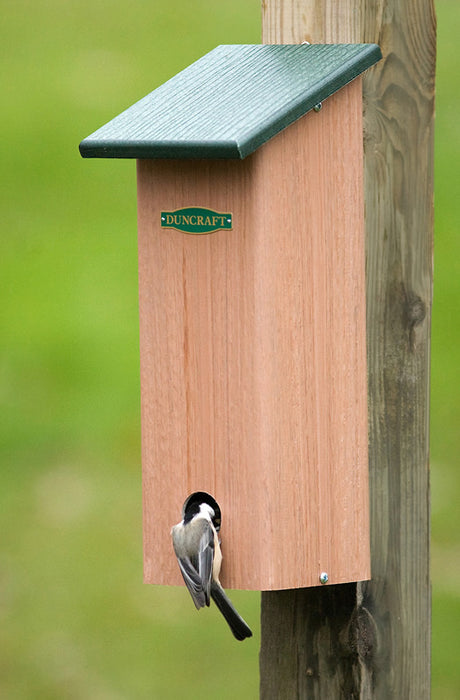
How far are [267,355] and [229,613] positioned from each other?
582mm

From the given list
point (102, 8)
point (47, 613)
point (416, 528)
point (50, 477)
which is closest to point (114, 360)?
point (50, 477)

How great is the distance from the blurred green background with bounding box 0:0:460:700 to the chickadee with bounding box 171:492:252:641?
280cm

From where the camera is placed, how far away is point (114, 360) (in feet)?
24.3

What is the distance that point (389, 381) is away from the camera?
10.1 ft

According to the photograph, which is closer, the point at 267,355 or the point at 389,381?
the point at 267,355

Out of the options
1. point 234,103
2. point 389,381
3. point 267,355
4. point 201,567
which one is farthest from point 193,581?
point 234,103

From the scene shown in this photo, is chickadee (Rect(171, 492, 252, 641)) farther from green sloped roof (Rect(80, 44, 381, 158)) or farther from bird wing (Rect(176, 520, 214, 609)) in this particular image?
green sloped roof (Rect(80, 44, 381, 158))

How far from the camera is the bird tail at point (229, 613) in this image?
294 centimetres

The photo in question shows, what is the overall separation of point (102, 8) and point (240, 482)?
7266mm

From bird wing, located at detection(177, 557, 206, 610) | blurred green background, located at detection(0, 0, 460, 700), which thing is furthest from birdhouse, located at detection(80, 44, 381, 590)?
blurred green background, located at detection(0, 0, 460, 700)

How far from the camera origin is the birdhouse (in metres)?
2.90

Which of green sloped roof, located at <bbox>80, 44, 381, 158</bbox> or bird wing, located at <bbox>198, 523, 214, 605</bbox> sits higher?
green sloped roof, located at <bbox>80, 44, 381, 158</bbox>

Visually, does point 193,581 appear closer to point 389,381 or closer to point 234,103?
point 389,381

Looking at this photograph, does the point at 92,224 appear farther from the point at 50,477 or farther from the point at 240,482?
the point at 240,482
